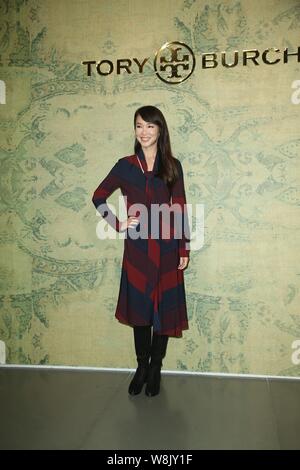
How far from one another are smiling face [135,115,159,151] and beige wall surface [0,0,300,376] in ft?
0.76

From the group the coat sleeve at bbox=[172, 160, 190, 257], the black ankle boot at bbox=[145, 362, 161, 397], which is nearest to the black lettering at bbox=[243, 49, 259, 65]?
the coat sleeve at bbox=[172, 160, 190, 257]

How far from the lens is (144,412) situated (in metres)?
1.88

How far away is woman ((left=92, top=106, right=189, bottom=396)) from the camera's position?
81.8 inches

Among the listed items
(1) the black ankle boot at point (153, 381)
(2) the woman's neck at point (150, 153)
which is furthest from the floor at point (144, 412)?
(2) the woman's neck at point (150, 153)

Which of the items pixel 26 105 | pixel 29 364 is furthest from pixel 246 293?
pixel 26 105

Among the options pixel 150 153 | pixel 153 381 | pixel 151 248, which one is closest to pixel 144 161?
pixel 150 153

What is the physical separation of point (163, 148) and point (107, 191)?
16.0 inches

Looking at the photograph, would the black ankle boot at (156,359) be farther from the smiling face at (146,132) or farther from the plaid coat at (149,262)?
the smiling face at (146,132)

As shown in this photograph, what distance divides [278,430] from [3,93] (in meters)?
2.49

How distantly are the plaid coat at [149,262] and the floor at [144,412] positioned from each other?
1.30 feet

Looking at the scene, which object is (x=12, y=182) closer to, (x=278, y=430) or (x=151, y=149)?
(x=151, y=149)

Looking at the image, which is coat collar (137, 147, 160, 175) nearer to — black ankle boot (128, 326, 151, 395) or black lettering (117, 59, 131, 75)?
black lettering (117, 59, 131, 75)

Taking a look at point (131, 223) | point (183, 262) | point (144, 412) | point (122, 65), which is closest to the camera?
point (144, 412)

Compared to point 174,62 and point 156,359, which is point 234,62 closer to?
point 174,62
